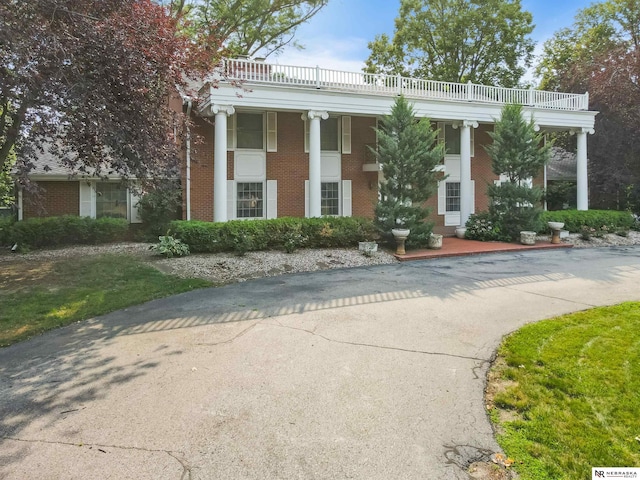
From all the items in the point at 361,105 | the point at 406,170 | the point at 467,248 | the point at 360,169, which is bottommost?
the point at 467,248

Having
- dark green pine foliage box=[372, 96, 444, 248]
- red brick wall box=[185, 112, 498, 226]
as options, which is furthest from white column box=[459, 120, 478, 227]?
dark green pine foliage box=[372, 96, 444, 248]

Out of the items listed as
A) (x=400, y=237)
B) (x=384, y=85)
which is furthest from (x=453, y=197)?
(x=400, y=237)

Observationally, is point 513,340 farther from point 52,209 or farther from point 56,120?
point 52,209

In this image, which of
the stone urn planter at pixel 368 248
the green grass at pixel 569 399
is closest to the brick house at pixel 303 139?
the stone urn planter at pixel 368 248

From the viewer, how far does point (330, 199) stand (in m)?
17.5

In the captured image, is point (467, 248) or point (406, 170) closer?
point (406, 170)

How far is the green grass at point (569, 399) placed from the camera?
2850 millimetres

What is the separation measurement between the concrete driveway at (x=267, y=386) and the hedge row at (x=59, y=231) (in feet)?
29.9

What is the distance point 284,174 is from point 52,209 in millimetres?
9059

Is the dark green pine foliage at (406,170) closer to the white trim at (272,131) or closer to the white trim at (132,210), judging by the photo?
the white trim at (272,131)

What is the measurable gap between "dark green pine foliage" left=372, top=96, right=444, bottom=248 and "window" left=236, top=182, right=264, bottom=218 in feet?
17.7

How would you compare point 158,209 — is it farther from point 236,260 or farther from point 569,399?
point 569,399

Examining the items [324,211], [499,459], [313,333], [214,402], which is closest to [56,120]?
[313,333]

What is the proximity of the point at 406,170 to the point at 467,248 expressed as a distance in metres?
3.36
